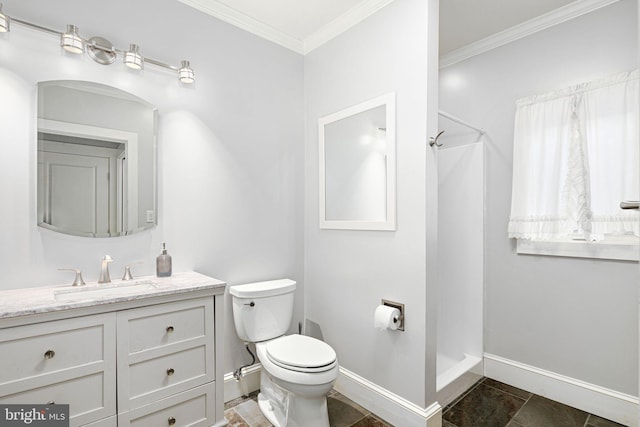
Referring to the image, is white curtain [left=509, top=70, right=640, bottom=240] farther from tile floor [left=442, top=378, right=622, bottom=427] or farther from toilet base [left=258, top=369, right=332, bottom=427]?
toilet base [left=258, top=369, right=332, bottom=427]

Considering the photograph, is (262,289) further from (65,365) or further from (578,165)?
(578,165)

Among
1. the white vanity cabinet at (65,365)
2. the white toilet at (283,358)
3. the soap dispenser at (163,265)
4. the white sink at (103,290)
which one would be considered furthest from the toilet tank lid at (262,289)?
the white vanity cabinet at (65,365)

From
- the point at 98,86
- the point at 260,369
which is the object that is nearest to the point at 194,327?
the point at 260,369

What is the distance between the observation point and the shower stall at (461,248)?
2.48 m

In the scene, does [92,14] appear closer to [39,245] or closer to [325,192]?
[39,245]

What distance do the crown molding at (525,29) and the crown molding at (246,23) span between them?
51.1 inches

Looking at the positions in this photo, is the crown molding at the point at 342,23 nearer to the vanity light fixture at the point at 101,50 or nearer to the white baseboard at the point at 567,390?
the vanity light fixture at the point at 101,50

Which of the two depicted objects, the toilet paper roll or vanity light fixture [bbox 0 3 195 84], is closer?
vanity light fixture [bbox 0 3 195 84]

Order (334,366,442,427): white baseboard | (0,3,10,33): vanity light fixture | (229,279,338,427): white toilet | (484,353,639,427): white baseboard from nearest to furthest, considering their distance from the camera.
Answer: (0,3,10,33): vanity light fixture
(229,279,338,427): white toilet
(334,366,442,427): white baseboard
(484,353,639,427): white baseboard

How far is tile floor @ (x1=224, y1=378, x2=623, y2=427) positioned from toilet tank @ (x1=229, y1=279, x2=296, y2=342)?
442 mm

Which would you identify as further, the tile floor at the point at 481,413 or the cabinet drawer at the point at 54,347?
the tile floor at the point at 481,413

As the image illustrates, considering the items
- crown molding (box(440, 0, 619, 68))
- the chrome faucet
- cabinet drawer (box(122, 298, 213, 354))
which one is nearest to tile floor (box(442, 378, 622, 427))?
cabinet drawer (box(122, 298, 213, 354))

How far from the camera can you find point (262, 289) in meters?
2.04

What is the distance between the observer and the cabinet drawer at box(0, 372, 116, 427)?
124 cm
